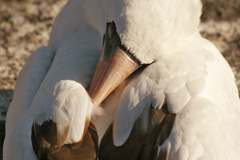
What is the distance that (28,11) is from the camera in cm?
483

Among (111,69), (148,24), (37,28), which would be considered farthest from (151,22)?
(37,28)

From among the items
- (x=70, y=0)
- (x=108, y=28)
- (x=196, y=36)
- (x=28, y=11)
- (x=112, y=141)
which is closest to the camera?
(x=112, y=141)

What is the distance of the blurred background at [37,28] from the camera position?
4587 mm

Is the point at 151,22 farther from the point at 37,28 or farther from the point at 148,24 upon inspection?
the point at 37,28

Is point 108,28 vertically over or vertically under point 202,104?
over

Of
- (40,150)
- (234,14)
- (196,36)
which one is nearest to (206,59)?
(196,36)

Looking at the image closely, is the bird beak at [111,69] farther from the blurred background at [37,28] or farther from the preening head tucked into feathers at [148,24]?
the blurred background at [37,28]

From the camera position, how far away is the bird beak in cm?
288

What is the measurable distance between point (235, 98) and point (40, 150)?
0.80 m

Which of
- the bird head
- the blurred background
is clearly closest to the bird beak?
the bird head

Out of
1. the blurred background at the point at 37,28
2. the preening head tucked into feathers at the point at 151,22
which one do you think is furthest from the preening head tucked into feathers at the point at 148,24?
the blurred background at the point at 37,28

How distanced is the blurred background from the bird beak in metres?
1.60

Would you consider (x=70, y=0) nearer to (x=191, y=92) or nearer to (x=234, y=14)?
(x=191, y=92)

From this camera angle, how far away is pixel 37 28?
4762 millimetres
